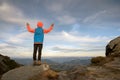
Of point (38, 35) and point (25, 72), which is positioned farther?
point (38, 35)

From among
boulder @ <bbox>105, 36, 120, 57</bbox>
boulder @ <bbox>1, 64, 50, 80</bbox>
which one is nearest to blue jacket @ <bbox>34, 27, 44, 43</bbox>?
boulder @ <bbox>1, 64, 50, 80</bbox>

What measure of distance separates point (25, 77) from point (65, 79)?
4642 millimetres

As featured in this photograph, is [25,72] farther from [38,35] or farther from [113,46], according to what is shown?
[113,46]

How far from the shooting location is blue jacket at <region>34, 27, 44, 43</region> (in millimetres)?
23328

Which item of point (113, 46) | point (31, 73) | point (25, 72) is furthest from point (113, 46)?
point (25, 72)

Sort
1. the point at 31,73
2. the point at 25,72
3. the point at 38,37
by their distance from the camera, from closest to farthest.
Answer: the point at 31,73 → the point at 25,72 → the point at 38,37

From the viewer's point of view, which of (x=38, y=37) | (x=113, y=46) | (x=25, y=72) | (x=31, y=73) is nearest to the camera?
(x=31, y=73)

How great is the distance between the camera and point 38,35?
76.8ft

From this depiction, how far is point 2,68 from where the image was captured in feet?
166

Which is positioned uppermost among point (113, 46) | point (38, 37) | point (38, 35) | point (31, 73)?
point (38, 35)

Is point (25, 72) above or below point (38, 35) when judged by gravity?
below

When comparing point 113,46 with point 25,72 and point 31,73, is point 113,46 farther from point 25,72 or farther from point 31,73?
point 25,72

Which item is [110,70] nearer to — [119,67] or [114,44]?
[119,67]

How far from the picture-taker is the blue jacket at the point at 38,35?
23328mm
